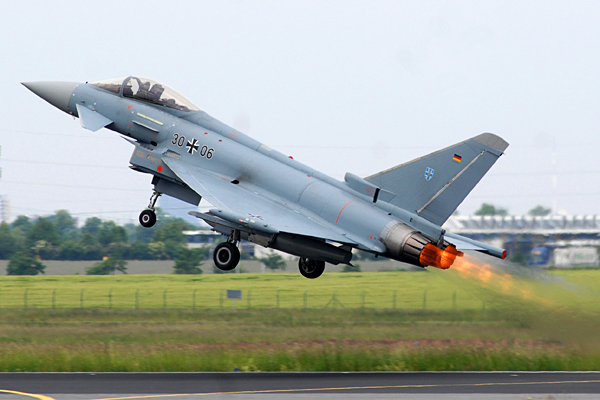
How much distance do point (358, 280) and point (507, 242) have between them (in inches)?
341

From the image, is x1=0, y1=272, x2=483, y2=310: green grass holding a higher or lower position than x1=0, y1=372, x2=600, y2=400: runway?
higher

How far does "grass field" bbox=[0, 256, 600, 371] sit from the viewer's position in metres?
23.2

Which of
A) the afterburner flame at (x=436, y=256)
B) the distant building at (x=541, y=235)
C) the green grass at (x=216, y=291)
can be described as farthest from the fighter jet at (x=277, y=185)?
the distant building at (x=541, y=235)

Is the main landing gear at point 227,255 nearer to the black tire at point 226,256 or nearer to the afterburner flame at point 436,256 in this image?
the black tire at point 226,256

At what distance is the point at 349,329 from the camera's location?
27.6 m

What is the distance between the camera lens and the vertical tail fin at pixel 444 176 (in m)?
18.4

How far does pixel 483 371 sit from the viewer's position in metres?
23.6

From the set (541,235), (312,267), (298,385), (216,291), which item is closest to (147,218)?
(312,267)

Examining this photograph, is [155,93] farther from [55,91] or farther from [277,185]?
[277,185]

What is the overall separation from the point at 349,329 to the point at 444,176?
1082 cm

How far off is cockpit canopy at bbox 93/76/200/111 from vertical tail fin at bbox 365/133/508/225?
22.6 ft

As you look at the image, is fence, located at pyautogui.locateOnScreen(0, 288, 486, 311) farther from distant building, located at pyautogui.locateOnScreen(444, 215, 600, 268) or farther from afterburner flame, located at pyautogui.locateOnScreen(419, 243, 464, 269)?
afterburner flame, located at pyautogui.locateOnScreen(419, 243, 464, 269)

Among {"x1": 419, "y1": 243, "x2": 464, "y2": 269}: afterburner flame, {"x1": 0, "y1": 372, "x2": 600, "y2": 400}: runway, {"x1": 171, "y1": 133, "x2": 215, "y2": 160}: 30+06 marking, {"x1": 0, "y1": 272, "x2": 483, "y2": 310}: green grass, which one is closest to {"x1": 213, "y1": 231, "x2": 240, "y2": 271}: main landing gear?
{"x1": 171, "y1": 133, "x2": 215, "y2": 160}: 30+06 marking

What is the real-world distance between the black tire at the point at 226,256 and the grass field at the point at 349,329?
4879mm
